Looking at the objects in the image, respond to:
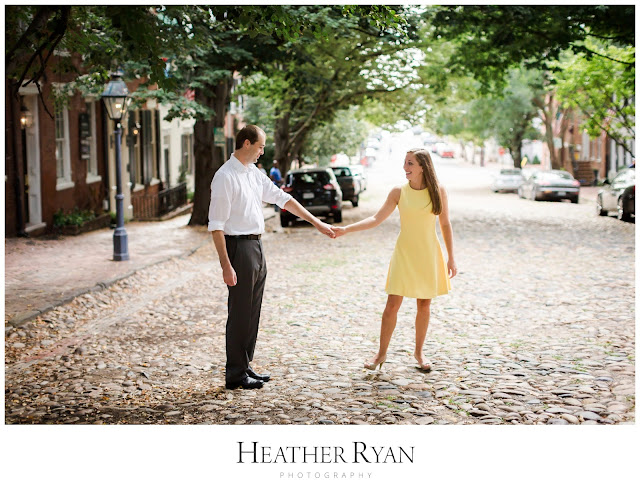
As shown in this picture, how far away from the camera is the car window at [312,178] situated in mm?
24531

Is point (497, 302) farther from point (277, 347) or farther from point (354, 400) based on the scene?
point (354, 400)

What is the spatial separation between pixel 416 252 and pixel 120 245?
29.1ft

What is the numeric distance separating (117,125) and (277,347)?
27.6 ft

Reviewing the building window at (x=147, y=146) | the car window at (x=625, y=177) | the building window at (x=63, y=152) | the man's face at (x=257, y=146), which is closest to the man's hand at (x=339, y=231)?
the man's face at (x=257, y=146)

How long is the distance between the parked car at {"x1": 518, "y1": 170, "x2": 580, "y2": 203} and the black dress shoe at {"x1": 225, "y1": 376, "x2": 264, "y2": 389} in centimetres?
2964

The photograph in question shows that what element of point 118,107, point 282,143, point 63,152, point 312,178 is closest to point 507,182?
point 282,143

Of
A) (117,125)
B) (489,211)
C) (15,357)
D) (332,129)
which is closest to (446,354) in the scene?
(15,357)

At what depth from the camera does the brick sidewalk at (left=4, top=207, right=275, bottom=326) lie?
34.3 ft

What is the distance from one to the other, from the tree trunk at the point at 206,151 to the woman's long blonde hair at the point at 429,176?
Result: 49.8 feet

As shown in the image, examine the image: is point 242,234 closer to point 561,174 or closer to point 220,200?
point 220,200

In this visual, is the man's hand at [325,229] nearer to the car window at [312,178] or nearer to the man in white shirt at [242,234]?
the man in white shirt at [242,234]

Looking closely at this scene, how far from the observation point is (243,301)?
6.27 m

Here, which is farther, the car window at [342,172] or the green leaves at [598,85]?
the car window at [342,172]

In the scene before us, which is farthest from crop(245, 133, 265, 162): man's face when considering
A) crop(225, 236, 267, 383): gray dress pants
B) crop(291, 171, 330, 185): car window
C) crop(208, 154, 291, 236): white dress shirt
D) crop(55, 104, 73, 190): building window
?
crop(291, 171, 330, 185): car window
